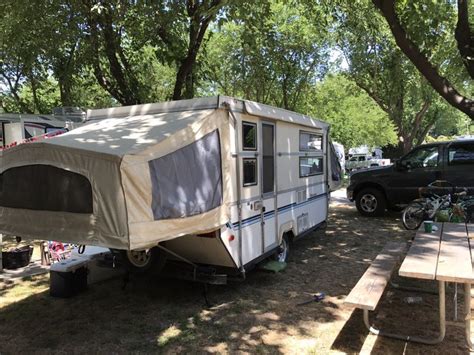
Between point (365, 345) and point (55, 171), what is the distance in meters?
3.30

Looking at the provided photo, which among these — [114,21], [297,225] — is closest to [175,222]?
[297,225]

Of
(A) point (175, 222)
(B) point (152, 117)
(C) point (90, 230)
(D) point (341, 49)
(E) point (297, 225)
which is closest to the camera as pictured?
(C) point (90, 230)

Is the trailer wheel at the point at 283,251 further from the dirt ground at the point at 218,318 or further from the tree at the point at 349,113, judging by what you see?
the tree at the point at 349,113

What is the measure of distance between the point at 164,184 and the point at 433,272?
2.44m

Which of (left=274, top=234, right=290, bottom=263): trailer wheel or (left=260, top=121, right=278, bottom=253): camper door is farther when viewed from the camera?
(left=274, top=234, right=290, bottom=263): trailer wheel

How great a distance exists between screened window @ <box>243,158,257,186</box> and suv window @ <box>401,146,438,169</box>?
20.3 feet

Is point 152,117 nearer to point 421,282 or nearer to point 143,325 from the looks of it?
point 143,325

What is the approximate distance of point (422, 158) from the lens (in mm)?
10312

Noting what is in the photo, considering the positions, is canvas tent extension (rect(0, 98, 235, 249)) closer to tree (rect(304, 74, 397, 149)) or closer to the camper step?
the camper step

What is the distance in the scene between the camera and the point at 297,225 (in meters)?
7.15

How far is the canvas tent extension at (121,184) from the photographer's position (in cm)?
363

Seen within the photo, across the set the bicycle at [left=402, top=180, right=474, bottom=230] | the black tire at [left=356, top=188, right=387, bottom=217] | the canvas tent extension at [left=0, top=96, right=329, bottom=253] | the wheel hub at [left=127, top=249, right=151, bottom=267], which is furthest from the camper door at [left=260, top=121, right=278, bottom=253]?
the black tire at [left=356, top=188, right=387, bottom=217]

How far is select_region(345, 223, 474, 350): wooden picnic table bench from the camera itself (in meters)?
3.66

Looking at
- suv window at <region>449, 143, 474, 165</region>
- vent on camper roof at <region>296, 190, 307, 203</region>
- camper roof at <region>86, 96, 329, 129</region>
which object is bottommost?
vent on camper roof at <region>296, 190, 307, 203</region>
